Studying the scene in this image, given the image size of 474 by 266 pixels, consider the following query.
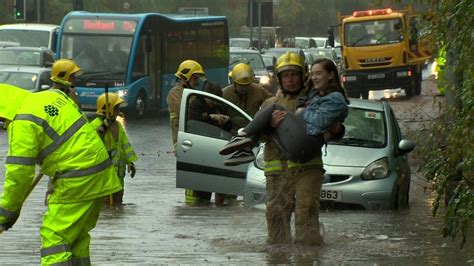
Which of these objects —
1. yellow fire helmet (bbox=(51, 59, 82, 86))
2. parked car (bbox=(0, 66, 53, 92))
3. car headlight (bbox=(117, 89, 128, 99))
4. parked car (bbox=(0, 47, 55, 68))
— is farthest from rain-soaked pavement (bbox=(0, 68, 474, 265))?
parked car (bbox=(0, 47, 55, 68))

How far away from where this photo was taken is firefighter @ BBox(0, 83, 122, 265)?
758 cm

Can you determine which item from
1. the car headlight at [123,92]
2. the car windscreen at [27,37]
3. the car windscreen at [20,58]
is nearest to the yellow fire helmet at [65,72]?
the car headlight at [123,92]

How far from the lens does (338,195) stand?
14.6m

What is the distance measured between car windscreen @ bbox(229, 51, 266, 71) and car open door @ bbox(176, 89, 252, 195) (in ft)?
81.9

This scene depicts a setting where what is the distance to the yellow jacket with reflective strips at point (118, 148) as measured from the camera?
15.8 metres

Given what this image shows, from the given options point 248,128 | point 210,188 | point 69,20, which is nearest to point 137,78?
point 69,20

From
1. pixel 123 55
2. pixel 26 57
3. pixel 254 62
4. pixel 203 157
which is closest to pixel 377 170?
pixel 203 157

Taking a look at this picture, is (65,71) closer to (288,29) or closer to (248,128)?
(248,128)

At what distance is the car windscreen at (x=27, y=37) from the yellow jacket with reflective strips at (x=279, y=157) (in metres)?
33.8

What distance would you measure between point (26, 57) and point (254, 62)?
7906mm

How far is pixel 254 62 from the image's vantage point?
42.1 metres

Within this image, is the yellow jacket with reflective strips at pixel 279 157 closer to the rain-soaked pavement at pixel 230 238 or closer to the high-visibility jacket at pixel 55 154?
the rain-soaked pavement at pixel 230 238

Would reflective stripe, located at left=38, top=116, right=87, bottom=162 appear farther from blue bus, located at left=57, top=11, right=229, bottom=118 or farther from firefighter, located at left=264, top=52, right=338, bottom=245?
blue bus, located at left=57, top=11, right=229, bottom=118

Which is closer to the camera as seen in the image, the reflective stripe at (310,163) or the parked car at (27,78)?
the reflective stripe at (310,163)
